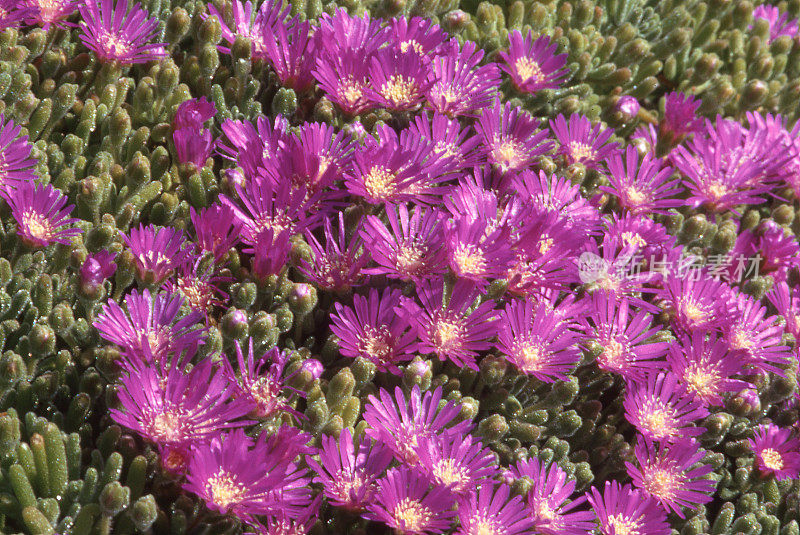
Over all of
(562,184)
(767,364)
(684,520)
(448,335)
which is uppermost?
(562,184)

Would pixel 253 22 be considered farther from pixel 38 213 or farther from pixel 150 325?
pixel 150 325

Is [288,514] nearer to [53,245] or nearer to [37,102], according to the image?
[53,245]

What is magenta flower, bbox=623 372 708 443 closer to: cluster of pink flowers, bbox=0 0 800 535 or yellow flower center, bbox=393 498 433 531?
cluster of pink flowers, bbox=0 0 800 535

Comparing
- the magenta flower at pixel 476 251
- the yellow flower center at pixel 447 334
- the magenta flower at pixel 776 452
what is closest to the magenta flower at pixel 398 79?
the magenta flower at pixel 476 251

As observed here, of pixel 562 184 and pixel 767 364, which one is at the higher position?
pixel 562 184

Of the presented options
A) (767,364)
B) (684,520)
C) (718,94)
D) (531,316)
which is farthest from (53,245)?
(718,94)

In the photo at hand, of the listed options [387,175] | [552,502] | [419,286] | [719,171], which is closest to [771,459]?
[552,502]

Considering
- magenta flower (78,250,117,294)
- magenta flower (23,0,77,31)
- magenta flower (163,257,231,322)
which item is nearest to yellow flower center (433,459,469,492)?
magenta flower (163,257,231,322)
